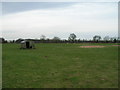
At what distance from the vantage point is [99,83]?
4.76 m

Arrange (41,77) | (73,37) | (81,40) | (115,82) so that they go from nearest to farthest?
1. (115,82)
2. (41,77)
3. (81,40)
4. (73,37)

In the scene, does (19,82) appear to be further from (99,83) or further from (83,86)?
(99,83)

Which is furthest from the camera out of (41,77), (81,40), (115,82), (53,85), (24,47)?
(81,40)

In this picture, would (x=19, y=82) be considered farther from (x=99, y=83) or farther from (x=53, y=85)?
(x=99, y=83)

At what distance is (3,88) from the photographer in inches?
171

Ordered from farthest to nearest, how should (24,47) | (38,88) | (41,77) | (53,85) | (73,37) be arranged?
1. (73,37)
2. (24,47)
3. (41,77)
4. (53,85)
5. (38,88)

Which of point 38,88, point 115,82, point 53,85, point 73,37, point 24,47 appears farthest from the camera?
point 73,37

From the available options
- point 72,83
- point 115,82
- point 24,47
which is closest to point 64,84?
point 72,83

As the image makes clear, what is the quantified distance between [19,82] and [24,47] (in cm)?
1886

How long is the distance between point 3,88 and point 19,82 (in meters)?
0.64

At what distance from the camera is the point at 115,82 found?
491cm

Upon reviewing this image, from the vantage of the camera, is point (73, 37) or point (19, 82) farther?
point (73, 37)

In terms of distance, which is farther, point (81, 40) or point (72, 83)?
point (81, 40)

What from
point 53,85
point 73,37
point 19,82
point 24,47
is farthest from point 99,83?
point 73,37
